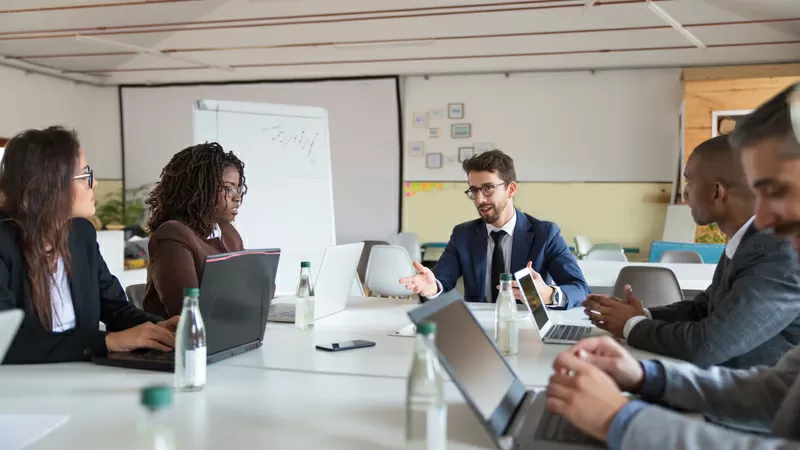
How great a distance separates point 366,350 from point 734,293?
1.00 m

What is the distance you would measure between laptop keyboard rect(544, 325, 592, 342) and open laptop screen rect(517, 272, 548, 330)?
0.18ft

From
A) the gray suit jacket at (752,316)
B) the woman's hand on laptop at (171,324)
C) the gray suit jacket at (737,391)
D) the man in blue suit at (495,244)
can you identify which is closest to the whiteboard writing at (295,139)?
the man in blue suit at (495,244)

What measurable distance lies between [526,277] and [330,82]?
21.4 feet

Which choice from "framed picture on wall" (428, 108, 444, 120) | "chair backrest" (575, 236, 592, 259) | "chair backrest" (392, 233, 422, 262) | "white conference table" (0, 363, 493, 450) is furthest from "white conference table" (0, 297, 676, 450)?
"framed picture on wall" (428, 108, 444, 120)

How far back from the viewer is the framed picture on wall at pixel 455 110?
7.92 metres

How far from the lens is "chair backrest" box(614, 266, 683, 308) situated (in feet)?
9.73

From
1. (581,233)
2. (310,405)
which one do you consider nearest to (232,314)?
(310,405)

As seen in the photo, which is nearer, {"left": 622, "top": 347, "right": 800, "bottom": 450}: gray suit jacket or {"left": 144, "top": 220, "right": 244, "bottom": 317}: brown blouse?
{"left": 622, "top": 347, "right": 800, "bottom": 450}: gray suit jacket

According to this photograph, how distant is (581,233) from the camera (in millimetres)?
7562

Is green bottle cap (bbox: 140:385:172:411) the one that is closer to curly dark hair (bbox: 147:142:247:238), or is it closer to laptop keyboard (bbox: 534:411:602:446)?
laptop keyboard (bbox: 534:411:602:446)

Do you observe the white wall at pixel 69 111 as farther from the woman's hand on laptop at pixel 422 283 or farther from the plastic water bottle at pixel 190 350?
the plastic water bottle at pixel 190 350

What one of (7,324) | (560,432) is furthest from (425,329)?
(7,324)

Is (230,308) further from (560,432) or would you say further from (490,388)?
(560,432)

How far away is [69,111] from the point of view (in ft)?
28.1
